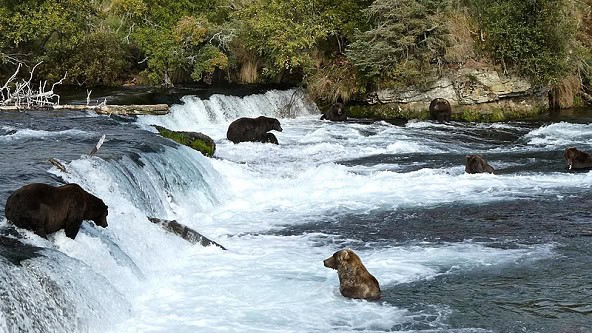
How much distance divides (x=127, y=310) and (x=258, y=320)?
1709mm

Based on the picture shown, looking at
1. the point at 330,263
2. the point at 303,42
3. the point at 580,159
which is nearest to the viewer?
the point at 330,263

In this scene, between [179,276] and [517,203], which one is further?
[517,203]

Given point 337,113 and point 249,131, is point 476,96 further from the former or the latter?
point 249,131

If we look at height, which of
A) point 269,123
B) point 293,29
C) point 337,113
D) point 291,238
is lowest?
point 291,238

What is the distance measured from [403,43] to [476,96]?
11.9 feet

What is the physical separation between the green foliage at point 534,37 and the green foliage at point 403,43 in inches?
89.9

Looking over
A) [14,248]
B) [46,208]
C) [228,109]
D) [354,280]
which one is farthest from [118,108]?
[354,280]

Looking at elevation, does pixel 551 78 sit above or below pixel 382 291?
above

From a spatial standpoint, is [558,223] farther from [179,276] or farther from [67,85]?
[67,85]

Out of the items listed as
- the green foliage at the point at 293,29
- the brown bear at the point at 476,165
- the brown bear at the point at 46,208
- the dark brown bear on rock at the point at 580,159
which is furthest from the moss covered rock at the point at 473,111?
the brown bear at the point at 46,208

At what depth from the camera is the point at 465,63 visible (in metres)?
29.8

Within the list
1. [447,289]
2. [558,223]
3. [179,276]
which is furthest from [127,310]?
[558,223]

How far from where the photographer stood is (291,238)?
12906mm

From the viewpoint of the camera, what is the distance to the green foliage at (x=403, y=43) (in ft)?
96.2
